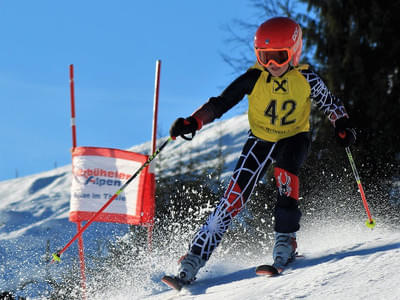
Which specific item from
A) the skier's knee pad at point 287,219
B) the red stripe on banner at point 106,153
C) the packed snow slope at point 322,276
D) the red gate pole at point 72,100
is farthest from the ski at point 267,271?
the red gate pole at point 72,100

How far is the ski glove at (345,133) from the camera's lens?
13.0 ft

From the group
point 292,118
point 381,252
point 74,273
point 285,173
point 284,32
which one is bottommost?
point 74,273

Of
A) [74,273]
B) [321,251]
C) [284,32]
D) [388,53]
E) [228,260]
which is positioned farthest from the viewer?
[388,53]

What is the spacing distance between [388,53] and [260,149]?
26.8 feet

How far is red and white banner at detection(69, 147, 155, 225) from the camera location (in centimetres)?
635

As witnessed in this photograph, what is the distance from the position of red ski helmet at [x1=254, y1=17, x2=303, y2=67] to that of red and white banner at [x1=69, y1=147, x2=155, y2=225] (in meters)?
2.94

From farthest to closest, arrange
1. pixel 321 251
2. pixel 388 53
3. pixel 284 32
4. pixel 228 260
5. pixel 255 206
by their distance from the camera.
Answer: pixel 388 53 → pixel 255 206 → pixel 228 260 → pixel 321 251 → pixel 284 32

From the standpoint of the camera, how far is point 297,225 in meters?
3.92

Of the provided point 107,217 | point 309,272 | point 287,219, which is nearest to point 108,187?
point 107,217

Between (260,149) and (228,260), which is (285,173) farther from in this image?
(228,260)

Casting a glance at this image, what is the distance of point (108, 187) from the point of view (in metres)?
6.42

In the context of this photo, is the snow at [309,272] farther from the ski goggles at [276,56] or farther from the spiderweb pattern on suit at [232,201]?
the ski goggles at [276,56]

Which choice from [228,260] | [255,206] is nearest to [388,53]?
[255,206]

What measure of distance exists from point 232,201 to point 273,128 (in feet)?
2.06
